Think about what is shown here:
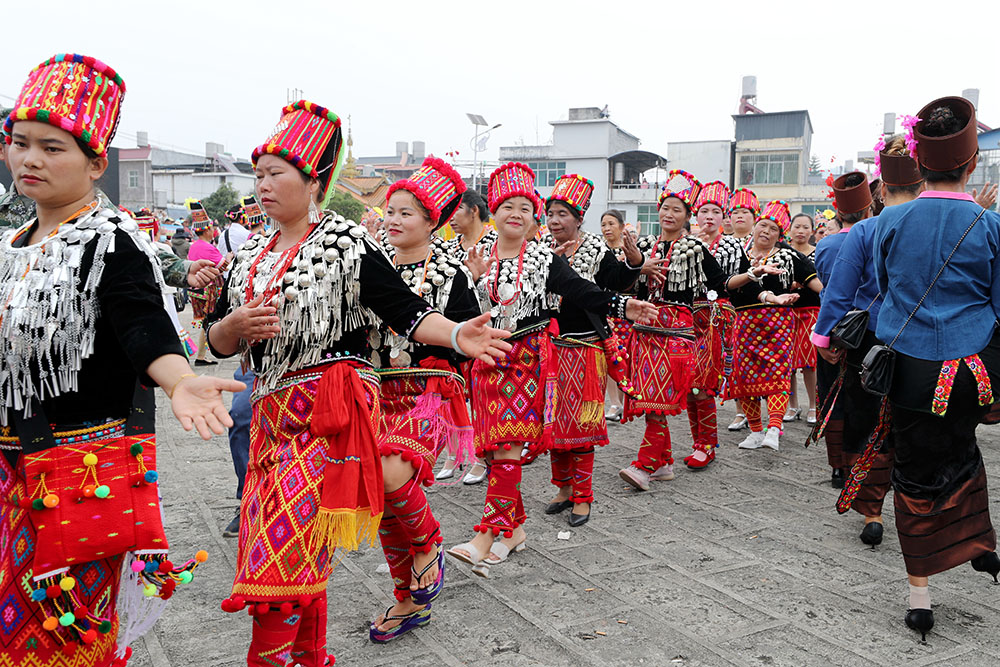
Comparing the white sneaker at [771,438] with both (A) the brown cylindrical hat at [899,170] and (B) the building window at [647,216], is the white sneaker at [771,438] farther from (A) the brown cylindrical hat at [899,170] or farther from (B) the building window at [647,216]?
(B) the building window at [647,216]

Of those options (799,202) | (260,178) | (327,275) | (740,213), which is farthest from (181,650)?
(799,202)

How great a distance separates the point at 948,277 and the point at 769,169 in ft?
126

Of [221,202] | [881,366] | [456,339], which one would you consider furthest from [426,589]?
[221,202]

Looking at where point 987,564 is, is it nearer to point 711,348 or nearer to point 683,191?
point 711,348

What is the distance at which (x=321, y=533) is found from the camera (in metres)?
2.54

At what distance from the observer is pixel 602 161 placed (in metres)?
43.1

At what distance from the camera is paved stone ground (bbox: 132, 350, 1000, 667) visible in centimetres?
321

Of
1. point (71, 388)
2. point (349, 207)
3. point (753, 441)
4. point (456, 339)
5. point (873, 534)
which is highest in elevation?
point (349, 207)

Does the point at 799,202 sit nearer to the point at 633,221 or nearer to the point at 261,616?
the point at 633,221

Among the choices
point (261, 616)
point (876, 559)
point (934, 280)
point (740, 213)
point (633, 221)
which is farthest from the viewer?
point (633, 221)

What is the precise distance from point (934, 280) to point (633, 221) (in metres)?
40.3

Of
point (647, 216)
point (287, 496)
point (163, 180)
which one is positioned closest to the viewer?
point (287, 496)

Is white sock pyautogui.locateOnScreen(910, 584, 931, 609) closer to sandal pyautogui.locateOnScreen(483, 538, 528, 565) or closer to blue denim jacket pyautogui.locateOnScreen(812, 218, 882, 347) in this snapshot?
blue denim jacket pyautogui.locateOnScreen(812, 218, 882, 347)

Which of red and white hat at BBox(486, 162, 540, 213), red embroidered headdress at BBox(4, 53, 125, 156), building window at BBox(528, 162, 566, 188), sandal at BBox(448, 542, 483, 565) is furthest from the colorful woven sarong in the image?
building window at BBox(528, 162, 566, 188)
